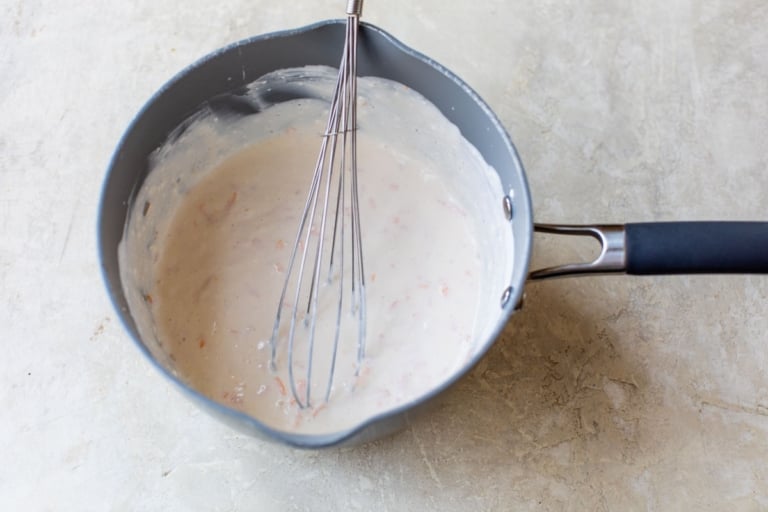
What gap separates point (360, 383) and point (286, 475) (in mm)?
139

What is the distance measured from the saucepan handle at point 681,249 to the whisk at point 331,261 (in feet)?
0.95

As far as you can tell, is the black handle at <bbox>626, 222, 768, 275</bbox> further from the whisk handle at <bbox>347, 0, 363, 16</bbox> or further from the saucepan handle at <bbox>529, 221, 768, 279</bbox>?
the whisk handle at <bbox>347, 0, 363, 16</bbox>

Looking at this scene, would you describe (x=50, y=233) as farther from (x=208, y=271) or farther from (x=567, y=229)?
(x=567, y=229)

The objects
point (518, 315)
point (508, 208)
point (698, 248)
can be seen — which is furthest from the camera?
point (518, 315)

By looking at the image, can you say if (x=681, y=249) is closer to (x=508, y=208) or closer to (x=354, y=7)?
(x=508, y=208)

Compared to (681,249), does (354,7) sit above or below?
above

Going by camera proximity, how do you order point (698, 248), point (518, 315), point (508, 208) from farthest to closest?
point (518, 315) < point (508, 208) < point (698, 248)

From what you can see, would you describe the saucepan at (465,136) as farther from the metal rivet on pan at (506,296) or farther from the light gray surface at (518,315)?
the light gray surface at (518,315)

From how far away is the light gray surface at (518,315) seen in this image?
37.6 inches

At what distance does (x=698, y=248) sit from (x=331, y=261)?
442mm

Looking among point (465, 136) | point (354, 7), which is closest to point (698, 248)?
point (465, 136)

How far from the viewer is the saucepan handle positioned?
0.78 meters

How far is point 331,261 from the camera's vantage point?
102 centimetres

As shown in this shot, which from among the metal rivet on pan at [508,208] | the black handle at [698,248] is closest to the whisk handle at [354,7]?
the metal rivet on pan at [508,208]
